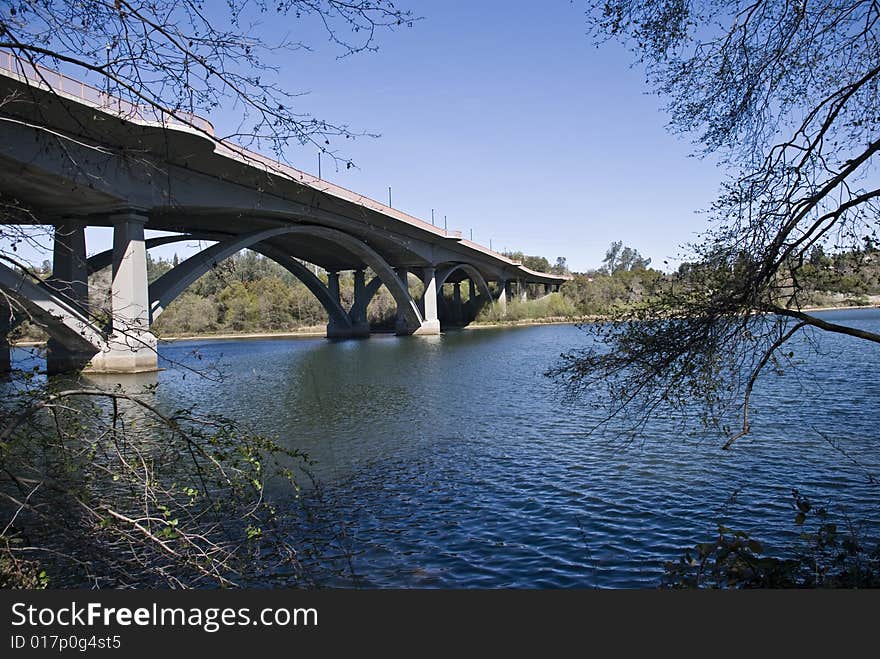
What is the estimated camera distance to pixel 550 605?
4.09 m

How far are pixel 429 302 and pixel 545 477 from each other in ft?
154

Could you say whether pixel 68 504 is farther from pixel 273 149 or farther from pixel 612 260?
pixel 612 260

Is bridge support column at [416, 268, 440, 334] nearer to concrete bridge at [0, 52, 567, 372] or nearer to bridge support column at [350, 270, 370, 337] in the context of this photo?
bridge support column at [350, 270, 370, 337]

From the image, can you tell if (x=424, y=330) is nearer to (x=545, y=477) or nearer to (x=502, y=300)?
(x=502, y=300)

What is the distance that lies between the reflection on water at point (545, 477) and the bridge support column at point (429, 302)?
37.4 m

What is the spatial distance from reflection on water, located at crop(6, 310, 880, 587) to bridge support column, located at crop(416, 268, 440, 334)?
37.4 m

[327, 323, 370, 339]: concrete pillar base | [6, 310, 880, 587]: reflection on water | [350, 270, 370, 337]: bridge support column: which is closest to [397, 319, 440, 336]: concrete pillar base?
[327, 323, 370, 339]: concrete pillar base

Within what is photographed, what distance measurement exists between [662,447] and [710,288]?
552 cm

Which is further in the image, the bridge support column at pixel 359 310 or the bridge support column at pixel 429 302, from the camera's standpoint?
the bridge support column at pixel 359 310

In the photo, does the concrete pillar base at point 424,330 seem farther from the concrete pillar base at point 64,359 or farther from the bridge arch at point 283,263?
the concrete pillar base at point 64,359

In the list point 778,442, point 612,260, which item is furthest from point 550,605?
point 612,260

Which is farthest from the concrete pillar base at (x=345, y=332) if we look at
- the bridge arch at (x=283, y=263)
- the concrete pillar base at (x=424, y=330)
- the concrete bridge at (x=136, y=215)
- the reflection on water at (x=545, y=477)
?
the reflection on water at (x=545, y=477)

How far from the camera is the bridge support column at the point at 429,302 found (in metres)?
55.0

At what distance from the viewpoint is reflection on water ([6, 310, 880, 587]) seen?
629cm
